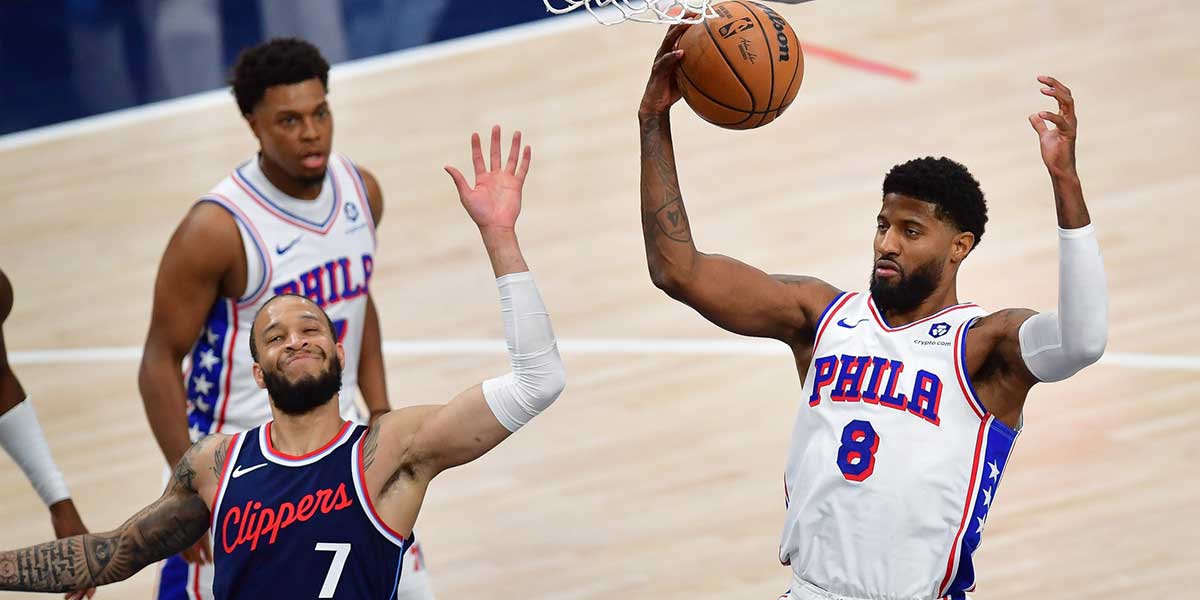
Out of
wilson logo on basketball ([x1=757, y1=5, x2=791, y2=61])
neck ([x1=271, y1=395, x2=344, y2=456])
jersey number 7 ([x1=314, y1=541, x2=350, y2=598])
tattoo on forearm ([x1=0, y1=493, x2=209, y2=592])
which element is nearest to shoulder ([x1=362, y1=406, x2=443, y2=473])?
neck ([x1=271, y1=395, x2=344, y2=456])

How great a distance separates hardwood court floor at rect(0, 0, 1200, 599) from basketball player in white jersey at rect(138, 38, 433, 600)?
1.50m

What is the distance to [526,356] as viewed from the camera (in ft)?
14.4

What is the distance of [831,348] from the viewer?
4.77 metres

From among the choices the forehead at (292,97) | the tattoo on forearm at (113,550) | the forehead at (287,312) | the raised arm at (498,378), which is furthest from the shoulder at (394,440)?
the forehead at (292,97)

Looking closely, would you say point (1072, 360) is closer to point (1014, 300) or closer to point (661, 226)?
point (661, 226)

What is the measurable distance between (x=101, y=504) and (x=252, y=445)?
3.34m

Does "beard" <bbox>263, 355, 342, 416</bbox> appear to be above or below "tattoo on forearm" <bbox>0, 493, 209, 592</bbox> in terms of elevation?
above

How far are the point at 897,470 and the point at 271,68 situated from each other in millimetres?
2590

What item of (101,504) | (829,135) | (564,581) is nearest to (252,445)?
(564,581)

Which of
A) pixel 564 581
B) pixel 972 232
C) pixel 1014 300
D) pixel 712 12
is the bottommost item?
pixel 564 581

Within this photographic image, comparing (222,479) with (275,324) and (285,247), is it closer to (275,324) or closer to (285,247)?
(275,324)

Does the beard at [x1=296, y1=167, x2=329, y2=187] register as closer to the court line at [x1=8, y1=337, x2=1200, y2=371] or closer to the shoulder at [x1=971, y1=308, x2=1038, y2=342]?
the shoulder at [x1=971, y1=308, x2=1038, y2=342]

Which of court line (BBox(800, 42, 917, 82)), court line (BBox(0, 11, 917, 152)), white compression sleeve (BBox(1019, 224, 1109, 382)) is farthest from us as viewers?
court line (BBox(0, 11, 917, 152))

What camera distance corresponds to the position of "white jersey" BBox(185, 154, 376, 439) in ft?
18.5
